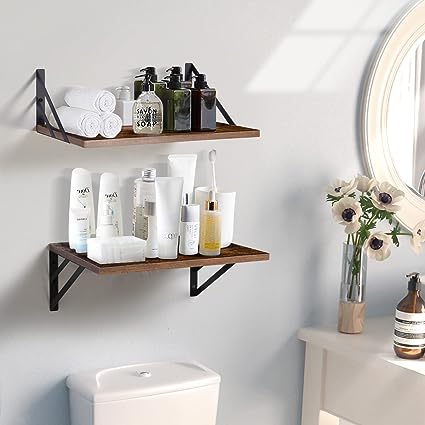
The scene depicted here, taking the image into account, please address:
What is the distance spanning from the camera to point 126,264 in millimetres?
2238

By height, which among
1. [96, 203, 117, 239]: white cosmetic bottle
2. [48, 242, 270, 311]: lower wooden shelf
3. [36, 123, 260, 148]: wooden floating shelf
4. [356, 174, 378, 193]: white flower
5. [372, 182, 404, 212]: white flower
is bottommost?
[48, 242, 270, 311]: lower wooden shelf

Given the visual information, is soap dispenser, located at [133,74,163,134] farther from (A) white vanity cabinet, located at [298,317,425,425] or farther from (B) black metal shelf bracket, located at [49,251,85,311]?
(A) white vanity cabinet, located at [298,317,425,425]

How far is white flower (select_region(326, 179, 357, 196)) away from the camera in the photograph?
262cm

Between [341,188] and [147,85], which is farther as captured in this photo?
[341,188]

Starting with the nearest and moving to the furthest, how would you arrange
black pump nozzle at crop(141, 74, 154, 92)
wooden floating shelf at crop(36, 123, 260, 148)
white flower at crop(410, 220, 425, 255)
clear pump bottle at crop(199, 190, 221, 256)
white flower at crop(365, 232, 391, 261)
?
wooden floating shelf at crop(36, 123, 260, 148), black pump nozzle at crop(141, 74, 154, 92), clear pump bottle at crop(199, 190, 221, 256), white flower at crop(365, 232, 391, 261), white flower at crop(410, 220, 425, 255)

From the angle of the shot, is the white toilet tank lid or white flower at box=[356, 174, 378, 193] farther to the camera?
white flower at box=[356, 174, 378, 193]

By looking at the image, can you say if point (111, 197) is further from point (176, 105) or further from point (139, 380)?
point (139, 380)

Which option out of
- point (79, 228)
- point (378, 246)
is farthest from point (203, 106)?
point (378, 246)

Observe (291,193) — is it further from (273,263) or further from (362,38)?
(362,38)

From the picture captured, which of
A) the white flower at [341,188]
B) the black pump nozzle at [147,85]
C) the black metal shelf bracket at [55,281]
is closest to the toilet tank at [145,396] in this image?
the black metal shelf bracket at [55,281]

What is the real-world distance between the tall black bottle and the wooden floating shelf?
2 cm

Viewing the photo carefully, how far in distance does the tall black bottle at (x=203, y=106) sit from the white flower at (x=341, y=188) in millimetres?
469

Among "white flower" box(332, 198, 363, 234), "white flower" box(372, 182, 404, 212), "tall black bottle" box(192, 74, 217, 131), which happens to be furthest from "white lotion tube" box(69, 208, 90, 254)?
"white flower" box(372, 182, 404, 212)

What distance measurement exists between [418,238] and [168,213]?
77 centimetres
